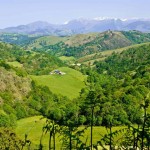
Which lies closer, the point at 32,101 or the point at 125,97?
the point at 125,97

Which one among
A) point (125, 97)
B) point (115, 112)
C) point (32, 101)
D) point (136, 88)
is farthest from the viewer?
point (32, 101)

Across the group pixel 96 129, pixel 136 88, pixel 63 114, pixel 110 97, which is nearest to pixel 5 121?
pixel 63 114

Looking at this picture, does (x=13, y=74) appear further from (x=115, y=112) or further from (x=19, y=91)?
(x=115, y=112)

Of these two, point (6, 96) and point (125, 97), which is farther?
point (6, 96)

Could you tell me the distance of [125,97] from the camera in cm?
15175

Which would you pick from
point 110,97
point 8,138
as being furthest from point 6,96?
point 8,138

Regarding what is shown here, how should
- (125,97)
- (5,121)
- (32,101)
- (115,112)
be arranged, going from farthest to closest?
1. (32,101)
2. (125,97)
3. (5,121)
4. (115,112)

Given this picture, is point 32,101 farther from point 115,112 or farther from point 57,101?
point 115,112

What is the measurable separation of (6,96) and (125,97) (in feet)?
187

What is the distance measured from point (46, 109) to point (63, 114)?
25.0 meters

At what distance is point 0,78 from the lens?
177 m

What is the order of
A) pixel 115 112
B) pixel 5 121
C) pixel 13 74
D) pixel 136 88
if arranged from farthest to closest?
pixel 13 74 < pixel 136 88 < pixel 5 121 < pixel 115 112

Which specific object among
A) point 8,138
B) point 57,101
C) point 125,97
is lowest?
point 57,101

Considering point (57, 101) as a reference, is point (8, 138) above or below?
above
